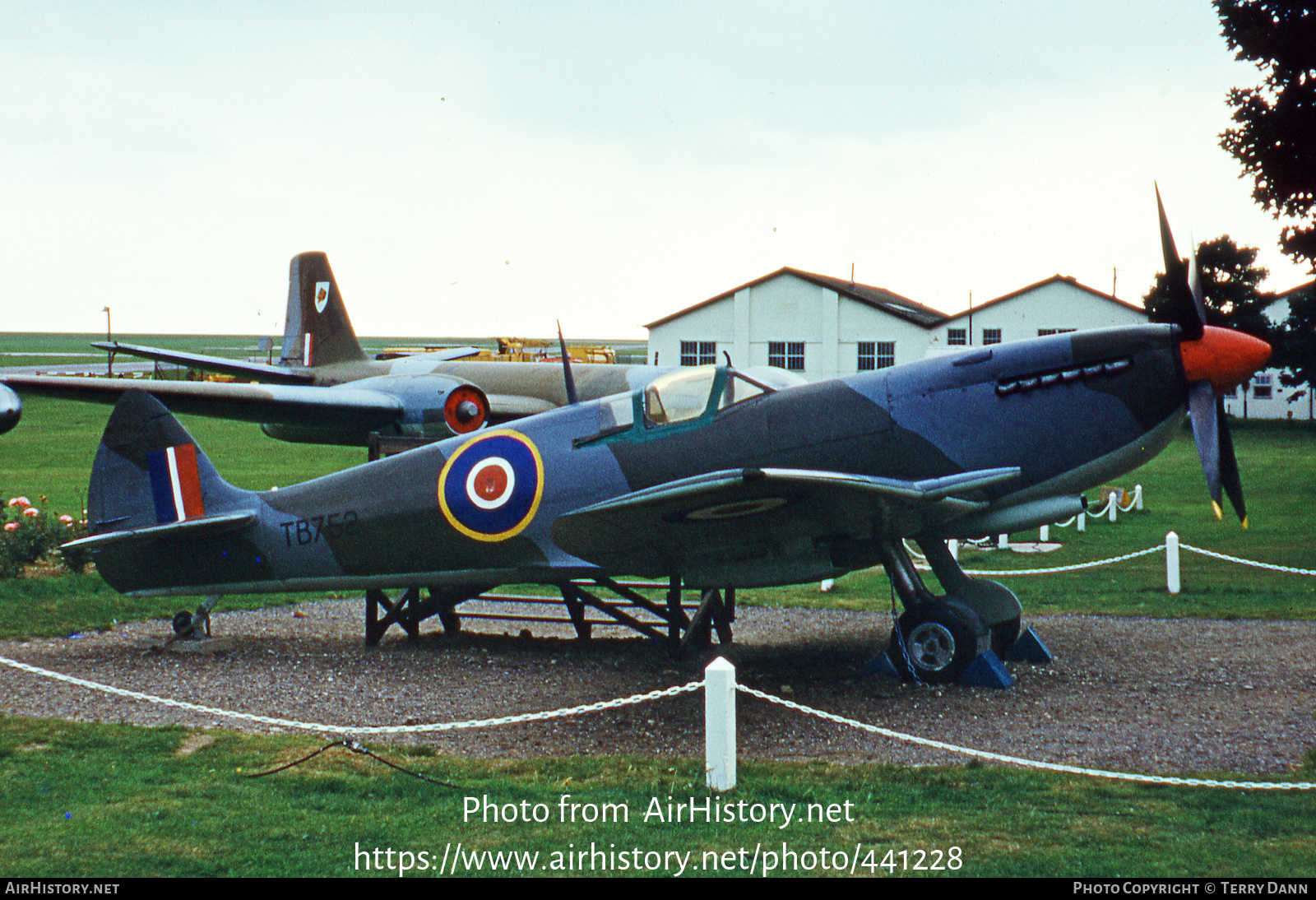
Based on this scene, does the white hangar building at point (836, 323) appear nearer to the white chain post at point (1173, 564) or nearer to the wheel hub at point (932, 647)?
the white chain post at point (1173, 564)

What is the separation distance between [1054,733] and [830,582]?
7.08 m

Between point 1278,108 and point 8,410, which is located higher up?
point 1278,108

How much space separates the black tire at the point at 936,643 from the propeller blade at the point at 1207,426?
193 centimetres

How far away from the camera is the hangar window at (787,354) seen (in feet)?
140

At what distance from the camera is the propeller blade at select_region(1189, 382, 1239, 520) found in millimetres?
7895

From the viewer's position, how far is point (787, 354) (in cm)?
4312

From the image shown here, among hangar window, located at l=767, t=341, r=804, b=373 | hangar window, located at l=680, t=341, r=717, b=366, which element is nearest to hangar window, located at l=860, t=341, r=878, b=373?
hangar window, located at l=767, t=341, r=804, b=373

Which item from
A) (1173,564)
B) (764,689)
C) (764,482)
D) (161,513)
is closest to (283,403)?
(161,513)

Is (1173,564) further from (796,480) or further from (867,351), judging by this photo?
(867,351)

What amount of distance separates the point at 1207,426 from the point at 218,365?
19.3 meters

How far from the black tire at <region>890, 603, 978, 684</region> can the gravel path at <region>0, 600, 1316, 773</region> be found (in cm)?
14

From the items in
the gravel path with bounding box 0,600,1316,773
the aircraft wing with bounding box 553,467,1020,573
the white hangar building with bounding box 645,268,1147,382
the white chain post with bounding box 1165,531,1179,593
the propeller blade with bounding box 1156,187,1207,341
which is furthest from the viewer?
the white hangar building with bounding box 645,268,1147,382

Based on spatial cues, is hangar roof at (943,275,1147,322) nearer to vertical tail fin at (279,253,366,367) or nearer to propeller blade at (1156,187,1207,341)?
vertical tail fin at (279,253,366,367)
